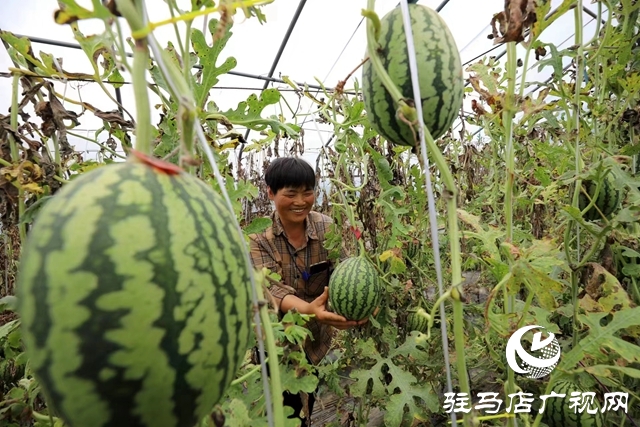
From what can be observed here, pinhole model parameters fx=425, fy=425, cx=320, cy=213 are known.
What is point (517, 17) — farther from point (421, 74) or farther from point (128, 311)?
point (128, 311)

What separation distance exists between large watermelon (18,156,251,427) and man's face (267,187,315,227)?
218cm

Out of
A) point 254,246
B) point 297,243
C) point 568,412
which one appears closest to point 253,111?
point 254,246

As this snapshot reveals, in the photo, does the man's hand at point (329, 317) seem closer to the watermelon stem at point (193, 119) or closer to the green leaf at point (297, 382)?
the green leaf at point (297, 382)

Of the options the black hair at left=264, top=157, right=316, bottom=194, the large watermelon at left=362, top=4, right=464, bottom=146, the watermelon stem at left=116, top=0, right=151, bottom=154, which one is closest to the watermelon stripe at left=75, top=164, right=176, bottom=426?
the watermelon stem at left=116, top=0, right=151, bottom=154

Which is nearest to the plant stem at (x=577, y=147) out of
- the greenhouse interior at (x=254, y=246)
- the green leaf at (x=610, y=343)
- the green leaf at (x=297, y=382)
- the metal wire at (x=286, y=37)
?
the greenhouse interior at (x=254, y=246)

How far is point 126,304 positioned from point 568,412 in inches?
72.5

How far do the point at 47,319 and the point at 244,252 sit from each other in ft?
0.88

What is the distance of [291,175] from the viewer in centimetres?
274

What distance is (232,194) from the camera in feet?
4.55

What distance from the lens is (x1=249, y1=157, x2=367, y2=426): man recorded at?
109 inches

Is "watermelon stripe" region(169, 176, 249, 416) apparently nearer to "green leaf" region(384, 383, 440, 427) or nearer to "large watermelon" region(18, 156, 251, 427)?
"large watermelon" region(18, 156, 251, 427)

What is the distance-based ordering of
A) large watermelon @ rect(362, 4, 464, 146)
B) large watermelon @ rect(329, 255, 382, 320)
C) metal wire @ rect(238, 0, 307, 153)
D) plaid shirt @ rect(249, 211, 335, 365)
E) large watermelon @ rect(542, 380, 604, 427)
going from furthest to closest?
metal wire @ rect(238, 0, 307, 153) < plaid shirt @ rect(249, 211, 335, 365) < large watermelon @ rect(329, 255, 382, 320) < large watermelon @ rect(542, 380, 604, 427) < large watermelon @ rect(362, 4, 464, 146)

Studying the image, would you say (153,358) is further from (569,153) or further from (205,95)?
(569,153)

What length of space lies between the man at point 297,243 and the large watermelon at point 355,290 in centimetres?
53
